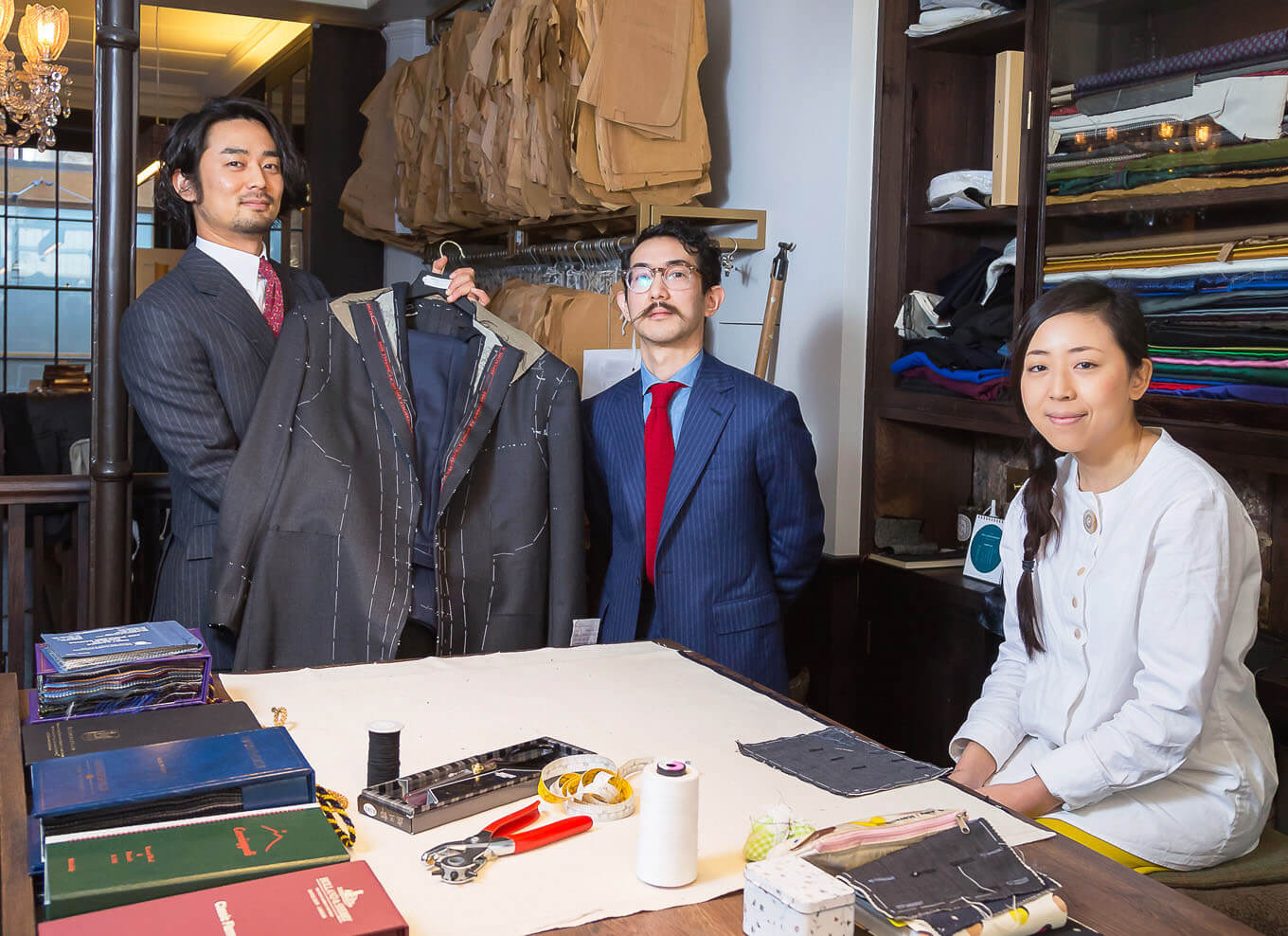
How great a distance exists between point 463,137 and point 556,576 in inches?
91.6

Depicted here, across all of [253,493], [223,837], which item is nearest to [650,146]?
[253,493]

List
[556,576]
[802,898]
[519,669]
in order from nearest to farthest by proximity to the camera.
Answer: [802,898] → [519,669] → [556,576]

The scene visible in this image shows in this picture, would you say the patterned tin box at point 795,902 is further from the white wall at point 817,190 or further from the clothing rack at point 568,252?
the clothing rack at point 568,252

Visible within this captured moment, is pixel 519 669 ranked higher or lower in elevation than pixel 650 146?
lower

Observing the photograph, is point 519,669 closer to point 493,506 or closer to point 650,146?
point 493,506

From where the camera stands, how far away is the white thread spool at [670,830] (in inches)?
52.2

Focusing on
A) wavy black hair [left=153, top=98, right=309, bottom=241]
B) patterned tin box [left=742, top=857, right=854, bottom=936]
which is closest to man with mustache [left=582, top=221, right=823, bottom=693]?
wavy black hair [left=153, top=98, right=309, bottom=241]

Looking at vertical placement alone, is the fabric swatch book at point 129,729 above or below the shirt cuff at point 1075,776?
above

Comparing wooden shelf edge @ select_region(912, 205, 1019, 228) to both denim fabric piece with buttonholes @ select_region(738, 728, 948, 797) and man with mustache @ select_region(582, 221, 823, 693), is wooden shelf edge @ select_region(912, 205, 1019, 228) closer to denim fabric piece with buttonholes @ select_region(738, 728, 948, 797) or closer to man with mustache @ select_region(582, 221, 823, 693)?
man with mustache @ select_region(582, 221, 823, 693)

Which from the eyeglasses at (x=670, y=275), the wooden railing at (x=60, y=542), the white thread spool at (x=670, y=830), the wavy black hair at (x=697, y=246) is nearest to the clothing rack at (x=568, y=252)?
the wavy black hair at (x=697, y=246)

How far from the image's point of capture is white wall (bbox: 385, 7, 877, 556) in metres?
3.35

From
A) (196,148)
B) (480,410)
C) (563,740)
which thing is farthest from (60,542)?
(563,740)

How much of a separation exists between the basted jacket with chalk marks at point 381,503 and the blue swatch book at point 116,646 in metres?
0.61

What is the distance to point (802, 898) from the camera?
1.18 metres
